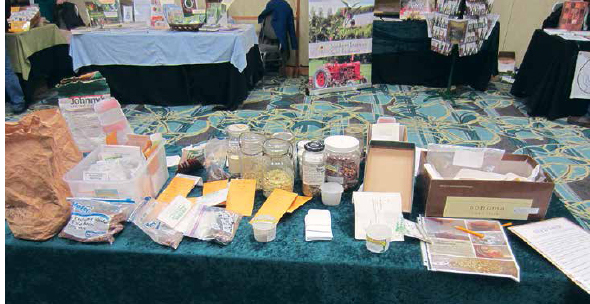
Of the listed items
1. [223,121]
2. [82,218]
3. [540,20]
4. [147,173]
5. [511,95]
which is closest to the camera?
[82,218]

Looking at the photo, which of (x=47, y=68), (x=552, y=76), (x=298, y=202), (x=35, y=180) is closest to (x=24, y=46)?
(x=47, y=68)

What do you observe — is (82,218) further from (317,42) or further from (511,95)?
(511,95)

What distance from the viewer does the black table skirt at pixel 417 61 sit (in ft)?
13.9

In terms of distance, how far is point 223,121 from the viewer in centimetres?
353

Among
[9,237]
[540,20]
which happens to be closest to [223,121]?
[9,237]

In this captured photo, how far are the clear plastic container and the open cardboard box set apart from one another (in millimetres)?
854

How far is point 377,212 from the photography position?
1114mm

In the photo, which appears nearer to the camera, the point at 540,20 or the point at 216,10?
the point at 216,10

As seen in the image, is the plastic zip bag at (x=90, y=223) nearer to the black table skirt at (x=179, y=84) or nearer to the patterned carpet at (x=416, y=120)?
the patterned carpet at (x=416, y=120)

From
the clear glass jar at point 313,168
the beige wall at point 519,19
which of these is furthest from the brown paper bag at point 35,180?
the beige wall at point 519,19

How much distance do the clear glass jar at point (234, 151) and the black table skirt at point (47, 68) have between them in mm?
3621

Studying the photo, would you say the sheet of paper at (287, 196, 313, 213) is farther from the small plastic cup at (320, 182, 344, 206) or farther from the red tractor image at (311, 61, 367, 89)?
the red tractor image at (311, 61, 367, 89)

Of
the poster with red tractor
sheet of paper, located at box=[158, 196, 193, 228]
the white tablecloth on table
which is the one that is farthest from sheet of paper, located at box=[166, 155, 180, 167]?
the poster with red tractor

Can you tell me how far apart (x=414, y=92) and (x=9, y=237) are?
403 cm
